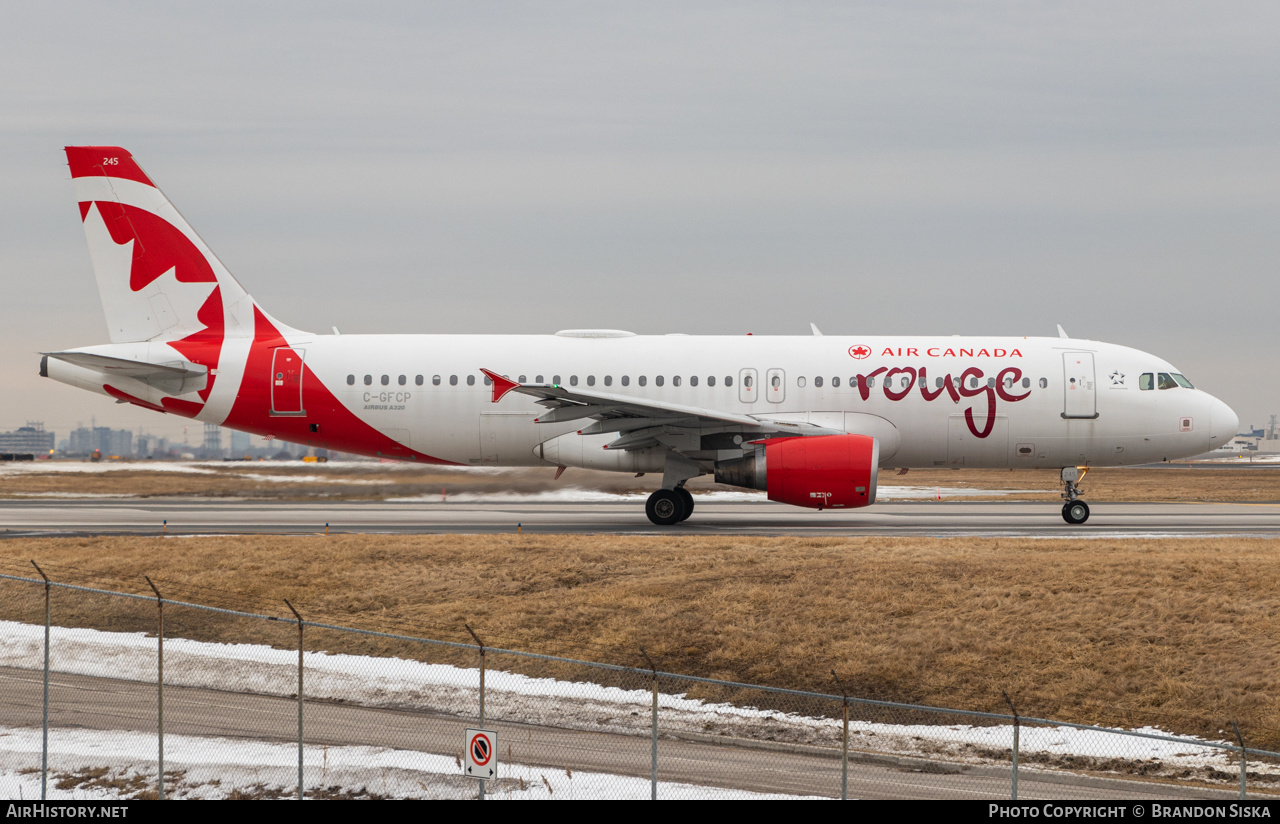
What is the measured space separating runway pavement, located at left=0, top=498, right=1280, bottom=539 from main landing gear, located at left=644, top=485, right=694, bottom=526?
29 centimetres

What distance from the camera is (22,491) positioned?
4431 centimetres

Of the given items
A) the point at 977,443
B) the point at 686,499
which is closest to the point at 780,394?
the point at 686,499

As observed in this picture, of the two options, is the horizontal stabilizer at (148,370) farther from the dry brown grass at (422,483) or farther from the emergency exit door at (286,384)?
the dry brown grass at (422,483)

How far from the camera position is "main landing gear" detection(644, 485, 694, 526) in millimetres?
26312

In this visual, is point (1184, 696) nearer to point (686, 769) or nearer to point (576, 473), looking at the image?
point (686, 769)

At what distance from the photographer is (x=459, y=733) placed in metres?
13.7

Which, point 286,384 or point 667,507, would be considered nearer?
point 667,507

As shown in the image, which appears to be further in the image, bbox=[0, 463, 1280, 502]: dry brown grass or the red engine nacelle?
bbox=[0, 463, 1280, 502]: dry brown grass

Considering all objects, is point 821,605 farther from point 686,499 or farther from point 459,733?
point 686,499

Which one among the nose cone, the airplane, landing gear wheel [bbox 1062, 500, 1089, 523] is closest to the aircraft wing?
the airplane

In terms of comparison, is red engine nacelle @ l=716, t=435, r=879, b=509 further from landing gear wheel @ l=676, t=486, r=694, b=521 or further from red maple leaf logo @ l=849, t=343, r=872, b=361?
red maple leaf logo @ l=849, t=343, r=872, b=361

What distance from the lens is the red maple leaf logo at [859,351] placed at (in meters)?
27.0

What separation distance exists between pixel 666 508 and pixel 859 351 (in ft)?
20.3

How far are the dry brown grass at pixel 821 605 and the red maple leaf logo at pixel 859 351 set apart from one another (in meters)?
6.48
